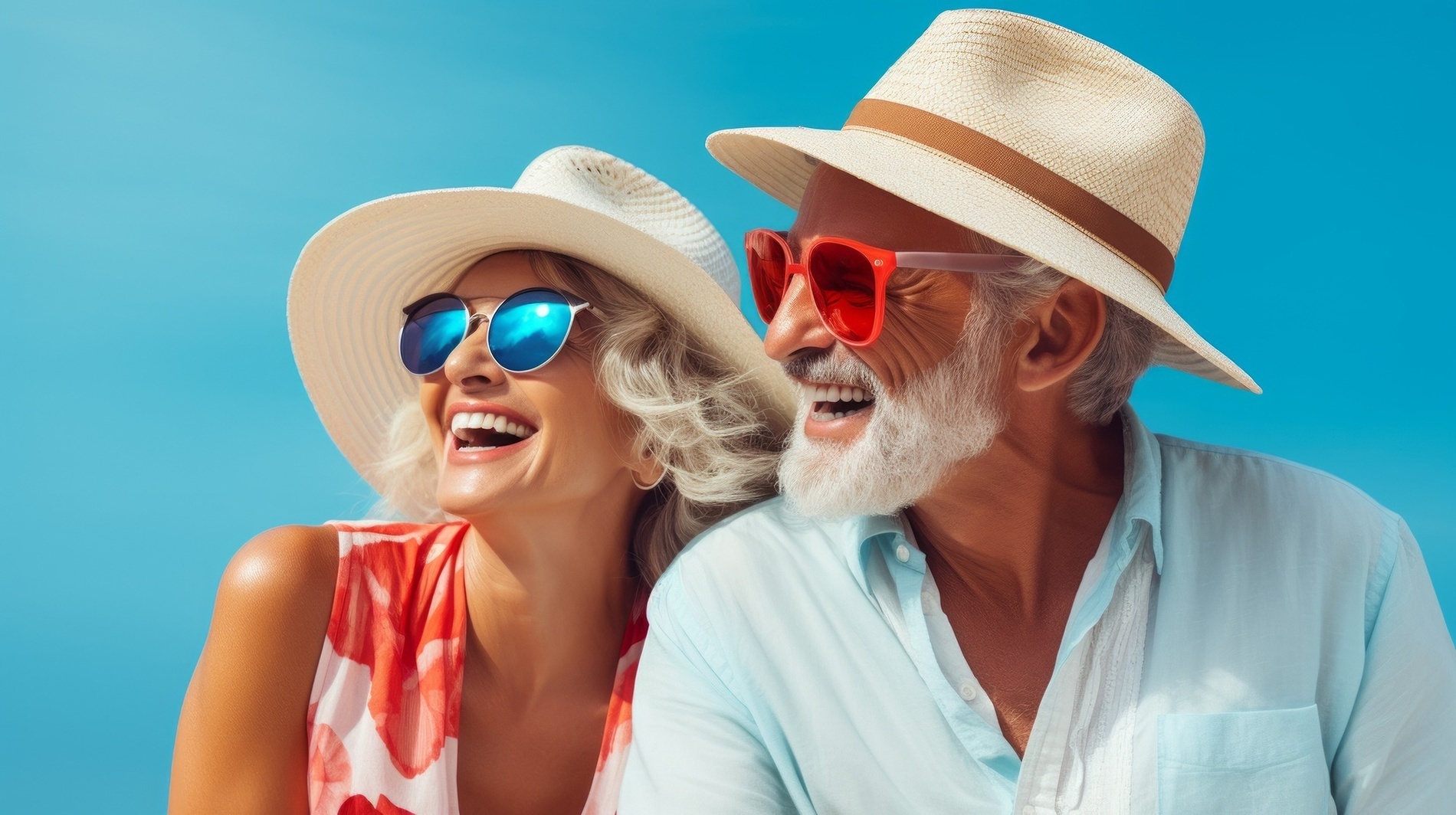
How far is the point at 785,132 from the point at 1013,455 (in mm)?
819

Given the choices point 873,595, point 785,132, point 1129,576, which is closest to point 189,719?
point 873,595

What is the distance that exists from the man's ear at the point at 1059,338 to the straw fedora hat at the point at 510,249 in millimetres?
819

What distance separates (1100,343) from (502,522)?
142 cm

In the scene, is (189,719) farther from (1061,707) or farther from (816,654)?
(1061,707)

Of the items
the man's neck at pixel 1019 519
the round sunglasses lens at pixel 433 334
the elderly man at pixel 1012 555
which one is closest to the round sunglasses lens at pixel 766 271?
the elderly man at pixel 1012 555

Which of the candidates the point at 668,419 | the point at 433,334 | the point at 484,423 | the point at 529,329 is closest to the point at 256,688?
the point at 484,423

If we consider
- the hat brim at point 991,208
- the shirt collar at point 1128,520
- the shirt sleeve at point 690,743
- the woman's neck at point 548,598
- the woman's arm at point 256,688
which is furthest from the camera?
the woman's neck at point 548,598

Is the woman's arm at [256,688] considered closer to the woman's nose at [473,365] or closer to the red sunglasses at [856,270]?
the woman's nose at [473,365]

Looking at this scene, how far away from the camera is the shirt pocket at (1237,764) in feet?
7.98

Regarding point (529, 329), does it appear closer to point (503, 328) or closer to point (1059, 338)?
point (503, 328)

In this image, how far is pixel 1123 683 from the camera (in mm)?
2529

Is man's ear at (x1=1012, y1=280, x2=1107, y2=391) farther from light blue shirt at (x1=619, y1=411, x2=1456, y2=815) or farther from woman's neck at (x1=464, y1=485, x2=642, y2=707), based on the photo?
woman's neck at (x1=464, y1=485, x2=642, y2=707)

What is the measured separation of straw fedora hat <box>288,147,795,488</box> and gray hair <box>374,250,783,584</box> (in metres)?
0.05

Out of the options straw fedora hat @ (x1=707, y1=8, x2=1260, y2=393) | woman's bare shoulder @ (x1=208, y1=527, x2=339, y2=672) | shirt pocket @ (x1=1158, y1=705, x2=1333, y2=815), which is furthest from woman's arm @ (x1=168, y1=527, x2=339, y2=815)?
shirt pocket @ (x1=1158, y1=705, x2=1333, y2=815)
